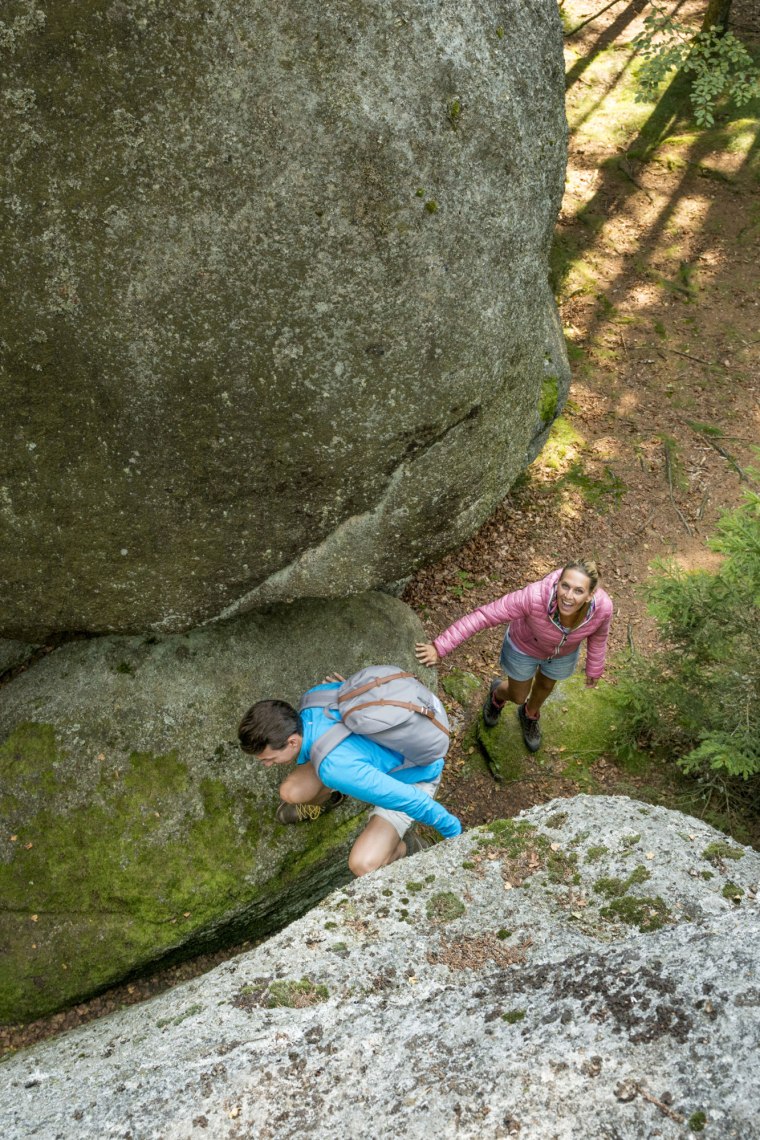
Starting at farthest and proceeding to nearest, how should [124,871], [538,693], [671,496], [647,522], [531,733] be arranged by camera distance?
[671,496]
[647,522]
[531,733]
[538,693]
[124,871]

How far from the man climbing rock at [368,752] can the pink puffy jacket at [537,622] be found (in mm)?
925

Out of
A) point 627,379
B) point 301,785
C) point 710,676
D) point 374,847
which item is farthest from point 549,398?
point 374,847

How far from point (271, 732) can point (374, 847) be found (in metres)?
0.98

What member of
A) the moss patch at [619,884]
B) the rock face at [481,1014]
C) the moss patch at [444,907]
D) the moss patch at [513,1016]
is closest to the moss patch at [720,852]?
the rock face at [481,1014]

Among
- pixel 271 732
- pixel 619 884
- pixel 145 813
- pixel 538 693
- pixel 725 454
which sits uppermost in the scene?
pixel 271 732

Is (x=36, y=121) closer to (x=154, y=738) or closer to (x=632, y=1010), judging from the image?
(x=154, y=738)

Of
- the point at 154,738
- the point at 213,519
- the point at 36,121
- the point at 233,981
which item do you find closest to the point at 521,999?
the point at 233,981

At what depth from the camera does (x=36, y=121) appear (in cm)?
432

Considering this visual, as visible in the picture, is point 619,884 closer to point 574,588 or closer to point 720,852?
point 720,852

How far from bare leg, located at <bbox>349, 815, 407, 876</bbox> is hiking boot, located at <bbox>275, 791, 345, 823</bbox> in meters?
0.81

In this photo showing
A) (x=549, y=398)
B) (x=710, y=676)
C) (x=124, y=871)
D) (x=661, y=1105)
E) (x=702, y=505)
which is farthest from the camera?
(x=702, y=505)

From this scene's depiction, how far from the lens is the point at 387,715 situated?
475 centimetres

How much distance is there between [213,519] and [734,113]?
39.9ft

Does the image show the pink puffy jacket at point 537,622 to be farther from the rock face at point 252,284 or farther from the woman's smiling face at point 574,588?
the rock face at point 252,284
